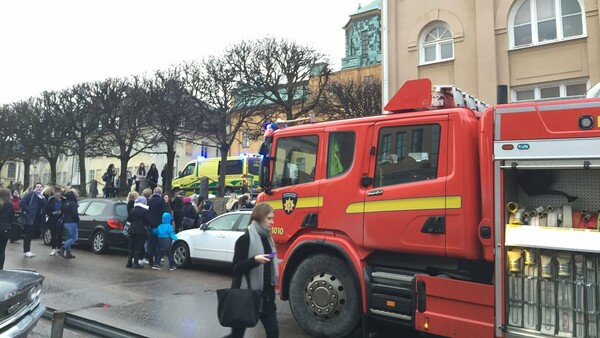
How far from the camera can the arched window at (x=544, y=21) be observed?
14.8 meters

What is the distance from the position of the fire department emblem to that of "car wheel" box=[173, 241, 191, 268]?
17.1 ft

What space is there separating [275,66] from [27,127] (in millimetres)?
21636

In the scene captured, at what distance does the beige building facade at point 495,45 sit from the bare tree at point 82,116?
63.6 ft

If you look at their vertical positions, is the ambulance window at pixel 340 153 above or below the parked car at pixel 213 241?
above

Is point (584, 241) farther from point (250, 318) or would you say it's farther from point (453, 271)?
point (250, 318)

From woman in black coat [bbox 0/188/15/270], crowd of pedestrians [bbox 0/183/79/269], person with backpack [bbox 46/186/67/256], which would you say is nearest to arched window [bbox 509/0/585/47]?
crowd of pedestrians [bbox 0/183/79/269]

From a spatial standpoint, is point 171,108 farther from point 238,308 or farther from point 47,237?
point 238,308

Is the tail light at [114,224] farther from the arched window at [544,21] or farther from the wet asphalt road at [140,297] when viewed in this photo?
the arched window at [544,21]

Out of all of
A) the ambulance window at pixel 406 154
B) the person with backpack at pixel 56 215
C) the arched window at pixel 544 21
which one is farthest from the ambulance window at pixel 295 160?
the arched window at pixel 544 21

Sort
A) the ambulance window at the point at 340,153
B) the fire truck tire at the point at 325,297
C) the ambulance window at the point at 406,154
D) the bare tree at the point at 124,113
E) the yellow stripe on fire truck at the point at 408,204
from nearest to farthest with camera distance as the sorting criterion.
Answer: the yellow stripe on fire truck at the point at 408,204
the ambulance window at the point at 406,154
the fire truck tire at the point at 325,297
the ambulance window at the point at 340,153
the bare tree at the point at 124,113

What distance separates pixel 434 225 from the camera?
178 inches

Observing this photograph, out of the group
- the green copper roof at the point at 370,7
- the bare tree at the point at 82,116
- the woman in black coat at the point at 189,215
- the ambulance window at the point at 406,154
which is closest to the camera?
the ambulance window at the point at 406,154

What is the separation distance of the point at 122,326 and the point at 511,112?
5.21 meters

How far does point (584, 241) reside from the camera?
146 inches
